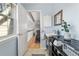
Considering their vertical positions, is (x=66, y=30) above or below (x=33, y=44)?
above

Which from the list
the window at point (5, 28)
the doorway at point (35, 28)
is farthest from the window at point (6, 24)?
the doorway at point (35, 28)

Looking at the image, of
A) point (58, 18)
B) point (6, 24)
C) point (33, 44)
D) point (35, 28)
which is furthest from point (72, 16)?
point (6, 24)

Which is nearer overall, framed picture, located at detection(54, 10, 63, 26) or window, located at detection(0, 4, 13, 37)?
window, located at detection(0, 4, 13, 37)

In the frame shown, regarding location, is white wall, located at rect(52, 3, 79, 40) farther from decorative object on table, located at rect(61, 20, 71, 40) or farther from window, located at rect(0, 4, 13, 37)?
window, located at rect(0, 4, 13, 37)

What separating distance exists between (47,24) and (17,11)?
55 centimetres

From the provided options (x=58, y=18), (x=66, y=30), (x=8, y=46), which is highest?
(x=58, y=18)

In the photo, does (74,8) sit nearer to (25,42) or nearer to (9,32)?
(25,42)

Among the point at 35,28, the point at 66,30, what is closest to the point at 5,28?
the point at 35,28

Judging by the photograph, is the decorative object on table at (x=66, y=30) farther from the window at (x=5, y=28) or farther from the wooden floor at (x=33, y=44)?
the window at (x=5, y=28)

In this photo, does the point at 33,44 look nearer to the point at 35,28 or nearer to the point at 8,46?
the point at 35,28

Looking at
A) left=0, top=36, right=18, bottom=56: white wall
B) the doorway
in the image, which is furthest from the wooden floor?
left=0, top=36, right=18, bottom=56: white wall

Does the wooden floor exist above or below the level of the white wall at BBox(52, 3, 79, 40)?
below

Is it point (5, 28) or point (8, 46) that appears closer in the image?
point (5, 28)

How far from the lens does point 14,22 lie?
1.92 m
